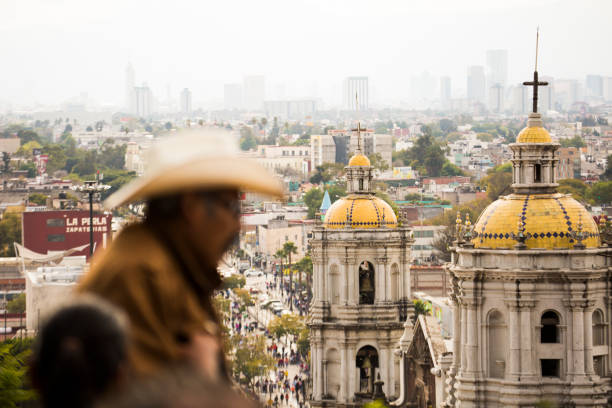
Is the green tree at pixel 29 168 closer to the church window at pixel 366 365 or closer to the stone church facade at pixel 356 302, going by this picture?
the stone church facade at pixel 356 302

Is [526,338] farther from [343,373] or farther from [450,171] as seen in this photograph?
[450,171]

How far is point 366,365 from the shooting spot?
4019 centimetres

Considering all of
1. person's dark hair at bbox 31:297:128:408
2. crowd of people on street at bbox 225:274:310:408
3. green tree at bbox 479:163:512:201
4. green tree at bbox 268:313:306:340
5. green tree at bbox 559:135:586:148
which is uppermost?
green tree at bbox 559:135:586:148

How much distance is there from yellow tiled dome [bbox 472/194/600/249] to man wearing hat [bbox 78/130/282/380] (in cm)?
2021

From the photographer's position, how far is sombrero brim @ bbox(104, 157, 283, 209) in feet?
10.5

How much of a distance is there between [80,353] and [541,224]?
21.0 m

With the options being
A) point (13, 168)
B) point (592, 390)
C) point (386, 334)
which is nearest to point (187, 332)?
point (592, 390)

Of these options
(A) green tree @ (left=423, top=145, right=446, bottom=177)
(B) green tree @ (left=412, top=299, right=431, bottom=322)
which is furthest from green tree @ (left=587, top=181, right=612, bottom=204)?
(A) green tree @ (left=423, top=145, right=446, bottom=177)

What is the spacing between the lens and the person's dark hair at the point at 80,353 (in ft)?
9.36

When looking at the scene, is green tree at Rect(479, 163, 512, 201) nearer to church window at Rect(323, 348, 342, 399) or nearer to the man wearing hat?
church window at Rect(323, 348, 342, 399)

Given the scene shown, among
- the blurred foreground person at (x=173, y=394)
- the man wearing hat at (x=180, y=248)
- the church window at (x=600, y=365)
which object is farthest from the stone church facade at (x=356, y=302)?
the blurred foreground person at (x=173, y=394)

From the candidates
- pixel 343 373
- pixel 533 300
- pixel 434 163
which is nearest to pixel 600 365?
pixel 533 300

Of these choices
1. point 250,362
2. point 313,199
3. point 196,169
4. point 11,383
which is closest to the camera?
point 196,169

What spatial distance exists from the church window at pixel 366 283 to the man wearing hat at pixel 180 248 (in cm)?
3730
